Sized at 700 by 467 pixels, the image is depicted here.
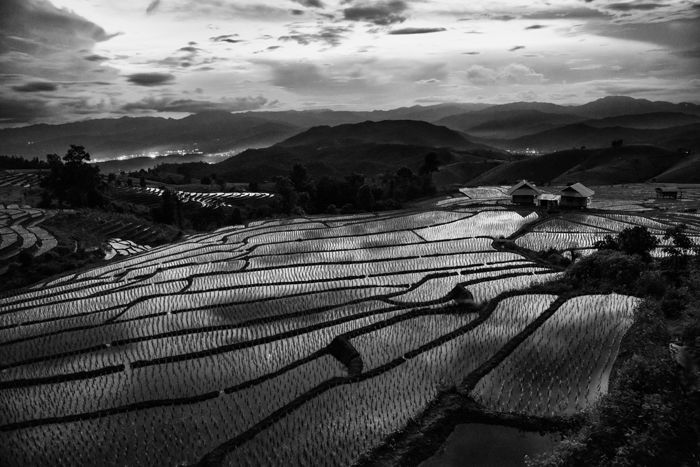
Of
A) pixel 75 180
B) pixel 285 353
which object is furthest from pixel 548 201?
pixel 75 180

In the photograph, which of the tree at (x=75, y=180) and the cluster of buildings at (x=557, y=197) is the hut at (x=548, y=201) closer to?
Result: the cluster of buildings at (x=557, y=197)

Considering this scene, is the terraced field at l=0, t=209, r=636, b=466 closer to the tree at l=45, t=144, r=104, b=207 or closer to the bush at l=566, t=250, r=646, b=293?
the bush at l=566, t=250, r=646, b=293

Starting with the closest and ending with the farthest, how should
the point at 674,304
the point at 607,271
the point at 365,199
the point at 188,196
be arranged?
1. the point at 674,304
2. the point at 607,271
3. the point at 365,199
4. the point at 188,196

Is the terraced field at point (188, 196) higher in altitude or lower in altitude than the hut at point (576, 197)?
higher

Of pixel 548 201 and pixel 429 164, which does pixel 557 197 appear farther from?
pixel 429 164

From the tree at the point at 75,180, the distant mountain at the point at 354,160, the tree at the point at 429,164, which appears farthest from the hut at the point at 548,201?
the distant mountain at the point at 354,160

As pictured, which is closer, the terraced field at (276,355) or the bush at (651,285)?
the terraced field at (276,355)
